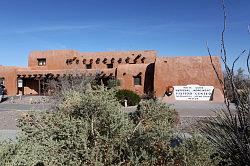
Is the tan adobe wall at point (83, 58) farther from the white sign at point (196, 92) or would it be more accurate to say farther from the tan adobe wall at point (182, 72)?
the white sign at point (196, 92)

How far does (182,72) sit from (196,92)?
12.7 ft

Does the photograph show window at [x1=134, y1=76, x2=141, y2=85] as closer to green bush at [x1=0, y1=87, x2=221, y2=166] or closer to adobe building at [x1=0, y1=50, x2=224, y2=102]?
adobe building at [x1=0, y1=50, x2=224, y2=102]

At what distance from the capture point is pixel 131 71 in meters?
43.5

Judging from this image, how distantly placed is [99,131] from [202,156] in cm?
149

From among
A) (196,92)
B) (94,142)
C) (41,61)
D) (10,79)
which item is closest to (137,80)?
(196,92)

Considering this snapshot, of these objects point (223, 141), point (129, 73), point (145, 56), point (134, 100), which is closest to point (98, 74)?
point (129, 73)

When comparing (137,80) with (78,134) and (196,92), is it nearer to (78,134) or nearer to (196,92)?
(196,92)

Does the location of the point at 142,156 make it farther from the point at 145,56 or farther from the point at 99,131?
the point at 145,56

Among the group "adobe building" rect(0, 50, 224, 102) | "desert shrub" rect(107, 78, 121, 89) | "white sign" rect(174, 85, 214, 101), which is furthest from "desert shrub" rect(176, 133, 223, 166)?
"white sign" rect(174, 85, 214, 101)

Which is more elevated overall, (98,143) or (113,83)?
(113,83)

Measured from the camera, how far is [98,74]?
44094 millimetres

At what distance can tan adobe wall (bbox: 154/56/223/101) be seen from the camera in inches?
1539

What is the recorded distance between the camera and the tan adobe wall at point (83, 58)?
1957 inches

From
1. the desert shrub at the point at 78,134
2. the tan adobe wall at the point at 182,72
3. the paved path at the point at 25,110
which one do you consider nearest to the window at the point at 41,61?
the tan adobe wall at the point at 182,72
